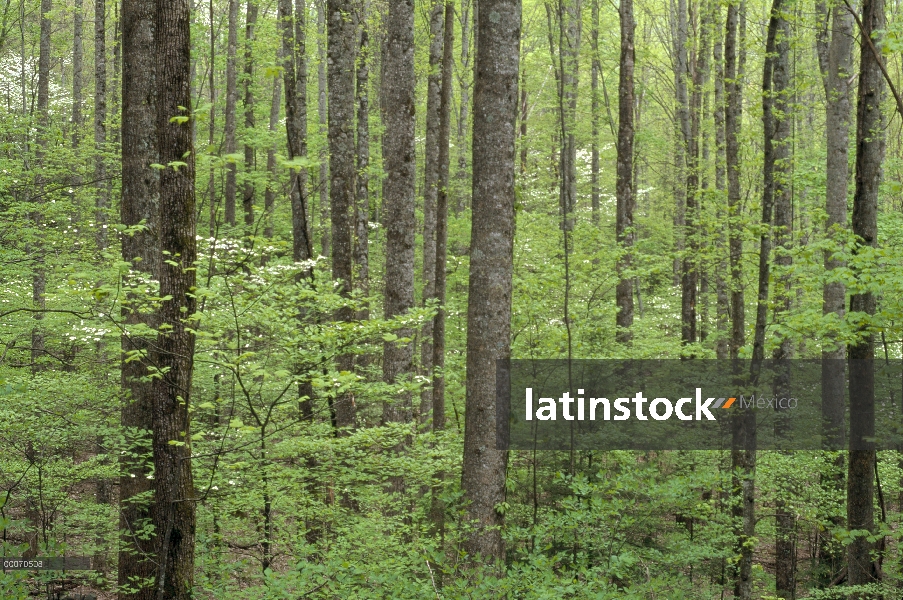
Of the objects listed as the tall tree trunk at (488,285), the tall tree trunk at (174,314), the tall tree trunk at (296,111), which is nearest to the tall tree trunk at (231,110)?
the tall tree trunk at (296,111)

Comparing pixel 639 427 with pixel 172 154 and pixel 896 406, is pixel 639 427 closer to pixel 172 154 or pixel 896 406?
pixel 896 406

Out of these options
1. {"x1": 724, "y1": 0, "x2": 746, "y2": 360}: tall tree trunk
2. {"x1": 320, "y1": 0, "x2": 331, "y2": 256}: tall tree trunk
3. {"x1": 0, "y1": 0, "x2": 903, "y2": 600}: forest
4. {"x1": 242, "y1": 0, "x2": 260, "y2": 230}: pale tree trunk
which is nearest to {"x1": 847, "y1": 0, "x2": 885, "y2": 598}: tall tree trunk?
{"x1": 0, "y1": 0, "x2": 903, "y2": 600}: forest

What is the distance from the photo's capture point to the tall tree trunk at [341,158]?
9.92m

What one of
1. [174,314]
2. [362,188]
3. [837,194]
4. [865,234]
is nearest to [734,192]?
[837,194]

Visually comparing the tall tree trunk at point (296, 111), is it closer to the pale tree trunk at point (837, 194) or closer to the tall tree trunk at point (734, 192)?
the tall tree trunk at point (734, 192)

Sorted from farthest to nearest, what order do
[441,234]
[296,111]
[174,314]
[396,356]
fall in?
[441,234], [296,111], [396,356], [174,314]

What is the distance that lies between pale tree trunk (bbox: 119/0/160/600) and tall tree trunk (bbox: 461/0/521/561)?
9.02 ft

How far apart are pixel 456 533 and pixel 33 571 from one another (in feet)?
12.8

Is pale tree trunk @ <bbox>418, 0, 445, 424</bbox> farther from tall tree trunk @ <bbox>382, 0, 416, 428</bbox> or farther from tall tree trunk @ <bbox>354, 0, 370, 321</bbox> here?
tall tree trunk @ <bbox>382, 0, 416, 428</bbox>

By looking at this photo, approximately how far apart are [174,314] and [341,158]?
5839 millimetres

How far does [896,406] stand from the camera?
11797 millimetres

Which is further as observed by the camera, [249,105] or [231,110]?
[249,105]

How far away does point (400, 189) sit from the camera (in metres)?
10.1

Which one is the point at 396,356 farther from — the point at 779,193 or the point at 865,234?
the point at 779,193
